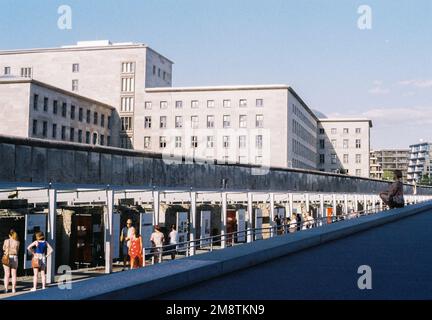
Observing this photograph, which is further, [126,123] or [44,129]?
[126,123]

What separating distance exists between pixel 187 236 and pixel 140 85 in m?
72.9

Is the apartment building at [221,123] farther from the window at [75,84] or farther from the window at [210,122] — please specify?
the window at [75,84]

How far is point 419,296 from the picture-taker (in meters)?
6.89

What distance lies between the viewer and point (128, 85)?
94750 mm

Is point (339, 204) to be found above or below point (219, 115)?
below

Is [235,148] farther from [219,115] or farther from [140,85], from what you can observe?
[140,85]

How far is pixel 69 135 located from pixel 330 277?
2852 inches

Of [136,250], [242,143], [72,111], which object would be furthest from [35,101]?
→ [136,250]

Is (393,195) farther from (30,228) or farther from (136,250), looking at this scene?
(30,228)

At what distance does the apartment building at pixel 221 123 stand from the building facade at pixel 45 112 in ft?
36.5

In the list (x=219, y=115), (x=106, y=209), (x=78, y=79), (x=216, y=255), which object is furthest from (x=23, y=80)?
(x=216, y=255)

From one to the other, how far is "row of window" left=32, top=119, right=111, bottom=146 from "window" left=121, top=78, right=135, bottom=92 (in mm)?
8602

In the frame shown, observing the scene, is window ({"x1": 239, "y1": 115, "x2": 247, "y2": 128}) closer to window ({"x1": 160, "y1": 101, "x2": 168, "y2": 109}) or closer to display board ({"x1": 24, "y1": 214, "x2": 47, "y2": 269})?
window ({"x1": 160, "y1": 101, "x2": 168, "y2": 109})

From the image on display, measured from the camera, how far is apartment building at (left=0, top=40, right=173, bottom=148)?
309 feet
